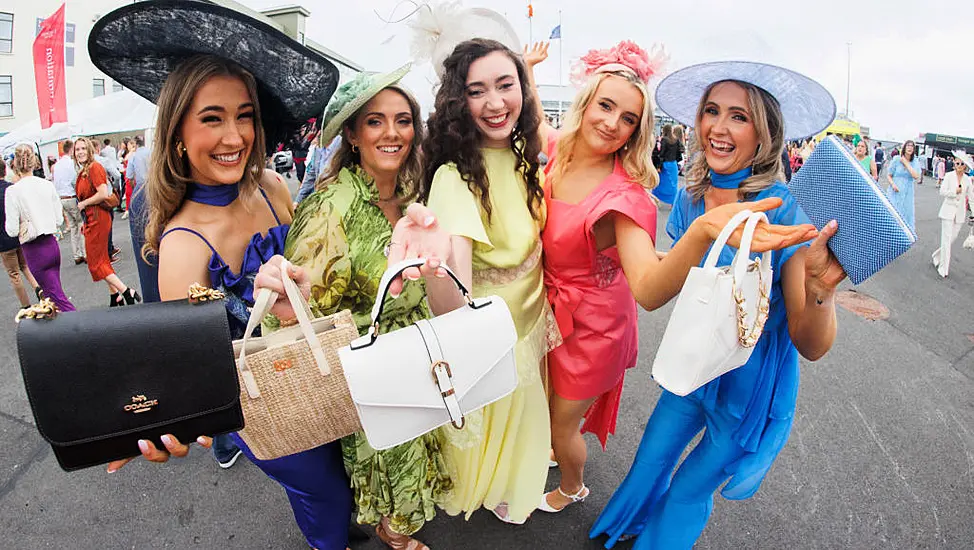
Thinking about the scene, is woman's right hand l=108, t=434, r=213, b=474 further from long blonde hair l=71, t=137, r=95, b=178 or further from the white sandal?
long blonde hair l=71, t=137, r=95, b=178

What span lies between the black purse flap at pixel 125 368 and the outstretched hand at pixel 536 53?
6.27 feet

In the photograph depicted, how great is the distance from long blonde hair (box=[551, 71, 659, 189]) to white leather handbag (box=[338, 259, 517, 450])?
842 mm

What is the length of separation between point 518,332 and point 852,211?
106 cm

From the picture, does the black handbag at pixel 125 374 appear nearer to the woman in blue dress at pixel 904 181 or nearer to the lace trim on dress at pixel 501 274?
the lace trim on dress at pixel 501 274

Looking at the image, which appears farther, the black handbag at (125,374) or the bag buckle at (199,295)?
the bag buckle at (199,295)

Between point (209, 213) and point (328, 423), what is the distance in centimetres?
81

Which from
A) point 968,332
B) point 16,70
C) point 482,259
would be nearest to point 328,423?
point 482,259

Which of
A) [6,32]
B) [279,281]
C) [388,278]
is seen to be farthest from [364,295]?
[6,32]

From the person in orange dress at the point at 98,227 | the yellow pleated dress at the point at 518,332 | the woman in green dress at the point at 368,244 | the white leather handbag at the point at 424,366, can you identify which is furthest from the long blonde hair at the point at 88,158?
the white leather handbag at the point at 424,366

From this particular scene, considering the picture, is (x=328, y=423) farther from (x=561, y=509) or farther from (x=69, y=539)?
(x=69, y=539)

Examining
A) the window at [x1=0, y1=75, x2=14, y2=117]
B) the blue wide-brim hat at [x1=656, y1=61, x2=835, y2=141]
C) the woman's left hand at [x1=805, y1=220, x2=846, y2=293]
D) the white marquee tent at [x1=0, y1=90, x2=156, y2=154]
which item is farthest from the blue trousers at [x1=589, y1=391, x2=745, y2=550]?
the window at [x1=0, y1=75, x2=14, y2=117]

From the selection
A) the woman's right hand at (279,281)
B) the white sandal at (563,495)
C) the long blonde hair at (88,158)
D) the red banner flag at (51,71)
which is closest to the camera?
the woman's right hand at (279,281)

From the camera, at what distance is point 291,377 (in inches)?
53.1

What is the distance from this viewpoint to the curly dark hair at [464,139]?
1.72 meters
